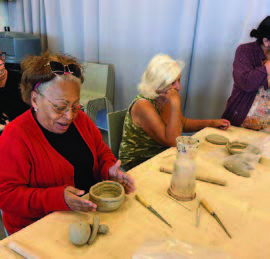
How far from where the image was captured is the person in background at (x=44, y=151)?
0.83 m

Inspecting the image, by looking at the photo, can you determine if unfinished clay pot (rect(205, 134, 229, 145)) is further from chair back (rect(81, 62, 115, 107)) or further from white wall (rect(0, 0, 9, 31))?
white wall (rect(0, 0, 9, 31))

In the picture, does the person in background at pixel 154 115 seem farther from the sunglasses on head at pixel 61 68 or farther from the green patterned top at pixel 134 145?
the sunglasses on head at pixel 61 68

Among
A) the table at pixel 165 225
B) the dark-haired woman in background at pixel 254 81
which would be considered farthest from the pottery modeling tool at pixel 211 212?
the dark-haired woman in background at pixel 254 81

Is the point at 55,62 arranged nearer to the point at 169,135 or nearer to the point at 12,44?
the point at 169,135

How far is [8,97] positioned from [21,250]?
3.87 feet

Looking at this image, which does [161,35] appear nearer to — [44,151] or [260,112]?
[260,112]

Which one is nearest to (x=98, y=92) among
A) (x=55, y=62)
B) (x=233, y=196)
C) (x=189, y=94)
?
(x=189, y=94)

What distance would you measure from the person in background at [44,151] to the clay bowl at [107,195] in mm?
48

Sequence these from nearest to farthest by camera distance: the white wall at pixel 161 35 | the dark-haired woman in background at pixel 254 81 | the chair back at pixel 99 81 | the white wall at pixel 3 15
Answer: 1. the dark-haired woman in background at pixel 254 81
2. the white wall at pixel 161 35
3. the chair back at pixel 99 81
4. the white wall at pixel 3 15

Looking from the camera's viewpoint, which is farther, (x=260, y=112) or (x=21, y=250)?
(x=260, y=112)

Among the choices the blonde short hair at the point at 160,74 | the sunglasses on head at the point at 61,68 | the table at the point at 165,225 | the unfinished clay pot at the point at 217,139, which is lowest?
the table at the point at 165,225

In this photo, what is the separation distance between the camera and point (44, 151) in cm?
93

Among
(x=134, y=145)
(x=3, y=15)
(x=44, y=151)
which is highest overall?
(x=3, y=15)

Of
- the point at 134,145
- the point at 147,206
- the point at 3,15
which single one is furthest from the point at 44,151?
the point at 3,15
